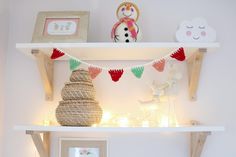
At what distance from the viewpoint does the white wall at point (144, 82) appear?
1325mm

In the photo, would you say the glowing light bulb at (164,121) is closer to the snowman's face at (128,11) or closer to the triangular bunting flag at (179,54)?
the triangular bunting flag at (179,54)

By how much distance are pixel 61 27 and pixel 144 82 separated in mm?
414

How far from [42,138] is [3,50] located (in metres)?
0.41

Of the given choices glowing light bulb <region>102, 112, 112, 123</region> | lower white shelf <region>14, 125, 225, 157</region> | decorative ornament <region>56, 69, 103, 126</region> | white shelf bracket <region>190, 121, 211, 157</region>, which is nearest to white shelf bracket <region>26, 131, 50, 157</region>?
lower white shelf <region>14, 125, 225, 157</region>

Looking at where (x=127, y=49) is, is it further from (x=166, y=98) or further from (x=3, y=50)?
(x=3, y=50)

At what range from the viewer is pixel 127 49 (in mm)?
1185

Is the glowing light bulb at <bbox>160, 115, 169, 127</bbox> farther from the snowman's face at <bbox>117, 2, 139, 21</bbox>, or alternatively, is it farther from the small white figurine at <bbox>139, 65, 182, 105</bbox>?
the snowman's face at <bbox>117, 2, 139, 21</bbox>

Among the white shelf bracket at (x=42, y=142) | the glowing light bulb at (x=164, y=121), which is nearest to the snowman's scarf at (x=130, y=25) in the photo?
the glowing light bulb at (x=164, y=121)

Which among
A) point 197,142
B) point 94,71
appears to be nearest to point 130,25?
point 94,71

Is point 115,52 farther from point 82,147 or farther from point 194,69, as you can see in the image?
point 82,147

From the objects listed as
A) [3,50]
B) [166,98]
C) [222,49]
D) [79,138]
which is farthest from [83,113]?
[222,49]

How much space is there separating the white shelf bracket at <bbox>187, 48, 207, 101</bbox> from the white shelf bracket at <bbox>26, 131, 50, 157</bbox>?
0.62m

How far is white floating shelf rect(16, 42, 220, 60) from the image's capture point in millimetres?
1155

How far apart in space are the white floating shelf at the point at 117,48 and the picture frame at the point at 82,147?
35 centimetres
